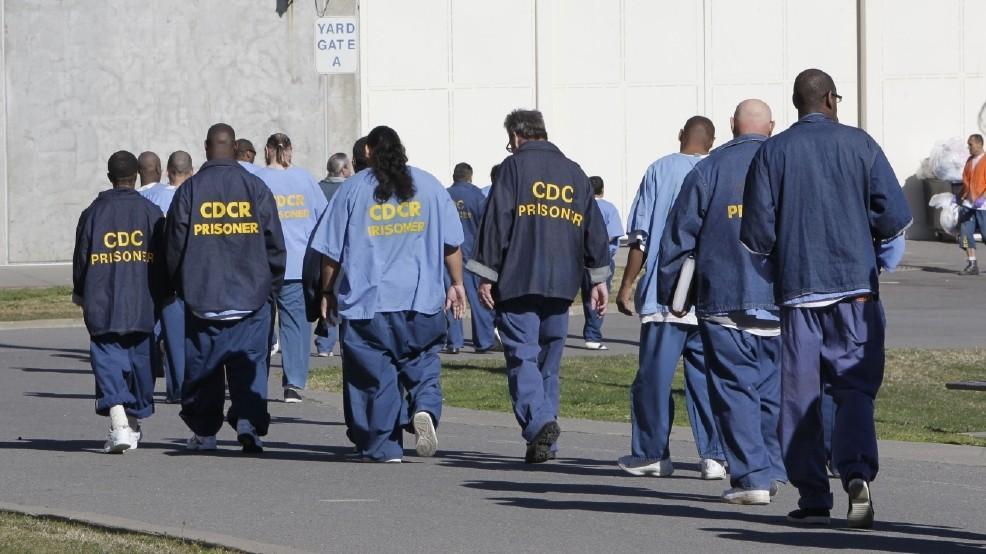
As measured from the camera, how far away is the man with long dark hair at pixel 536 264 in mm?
10281

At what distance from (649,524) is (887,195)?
1703mm

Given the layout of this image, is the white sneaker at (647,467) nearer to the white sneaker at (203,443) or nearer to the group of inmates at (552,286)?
the group of inmates at (552,286)

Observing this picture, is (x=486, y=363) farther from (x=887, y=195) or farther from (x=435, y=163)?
(x=435, y=163)

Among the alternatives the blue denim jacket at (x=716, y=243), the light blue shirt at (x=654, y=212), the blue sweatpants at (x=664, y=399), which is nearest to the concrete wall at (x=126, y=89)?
the light blue shirt at (x=654, y=212)

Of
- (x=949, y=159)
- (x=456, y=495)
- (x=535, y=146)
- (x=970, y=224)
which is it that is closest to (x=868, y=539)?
(x=456, y=495)

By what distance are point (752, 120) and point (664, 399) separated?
1.56 metres

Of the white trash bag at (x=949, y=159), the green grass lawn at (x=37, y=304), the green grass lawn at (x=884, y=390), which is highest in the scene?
the white trash bag at (x=949, y=159)

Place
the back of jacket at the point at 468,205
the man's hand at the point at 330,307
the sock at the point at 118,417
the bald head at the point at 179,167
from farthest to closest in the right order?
the back of jacket at the point at 468,205 < the bald head at the point at 179,167 < the sock at the point at 118,417 < the man's hand at the point at 330,307

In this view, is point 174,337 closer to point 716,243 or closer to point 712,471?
point 712,471

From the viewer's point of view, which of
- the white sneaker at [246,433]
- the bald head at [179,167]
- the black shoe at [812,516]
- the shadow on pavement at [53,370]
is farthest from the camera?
the shadow on pavement at [53,370]

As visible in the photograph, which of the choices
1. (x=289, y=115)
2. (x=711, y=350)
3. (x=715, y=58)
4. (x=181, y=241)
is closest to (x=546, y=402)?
(x=711, y=350)

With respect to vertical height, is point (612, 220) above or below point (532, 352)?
above

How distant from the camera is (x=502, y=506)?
8.77 metres

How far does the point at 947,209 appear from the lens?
29875 millimetres
